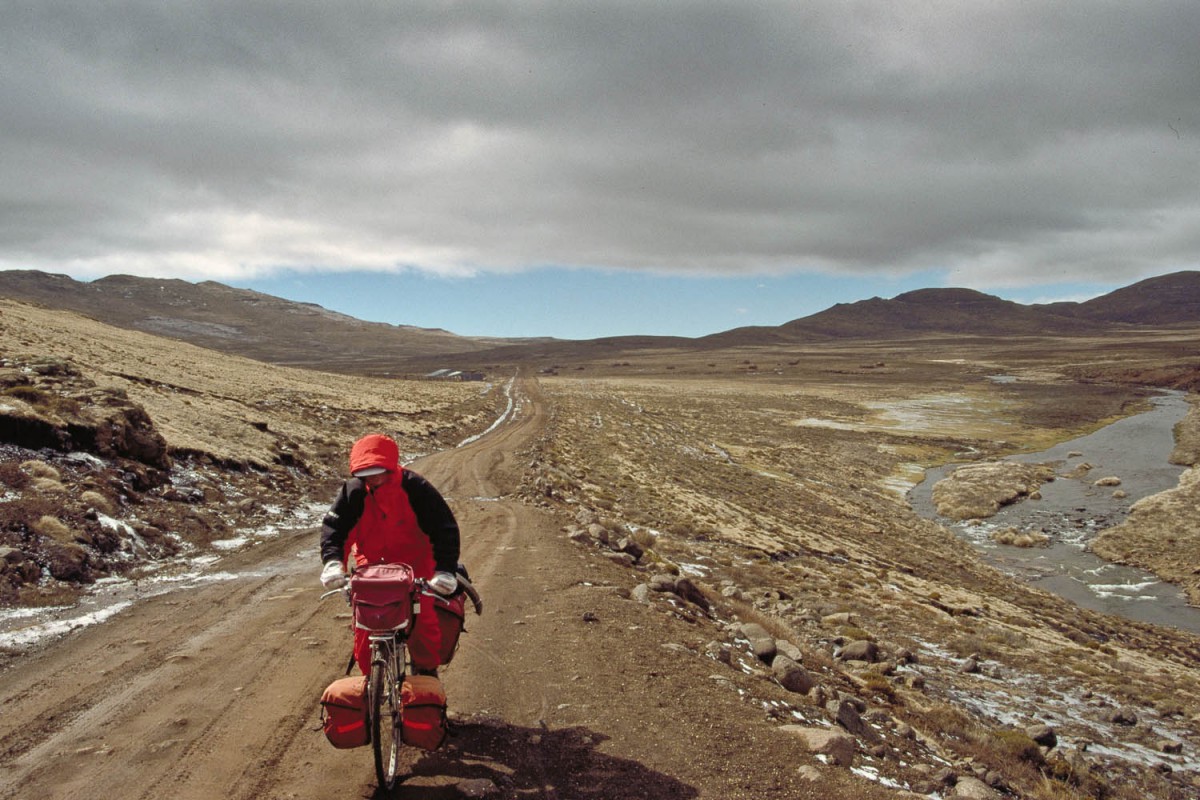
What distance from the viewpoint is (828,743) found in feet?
21.9

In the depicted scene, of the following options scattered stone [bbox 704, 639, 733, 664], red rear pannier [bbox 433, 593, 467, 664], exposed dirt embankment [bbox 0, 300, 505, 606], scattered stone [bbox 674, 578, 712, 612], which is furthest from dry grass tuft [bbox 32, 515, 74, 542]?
scattered stone [bbox 704, 639, 733, 664]

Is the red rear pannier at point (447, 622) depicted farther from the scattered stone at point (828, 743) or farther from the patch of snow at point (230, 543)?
the patch of snow at point (230, 543)

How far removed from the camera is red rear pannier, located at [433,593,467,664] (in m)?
5.68

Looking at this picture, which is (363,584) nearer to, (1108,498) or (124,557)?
(124,557)

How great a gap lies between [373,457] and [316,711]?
304 cm

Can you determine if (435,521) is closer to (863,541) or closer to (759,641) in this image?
(759,641)

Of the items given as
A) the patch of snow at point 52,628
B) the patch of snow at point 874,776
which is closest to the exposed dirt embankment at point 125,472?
the patch of snow at point 52,628

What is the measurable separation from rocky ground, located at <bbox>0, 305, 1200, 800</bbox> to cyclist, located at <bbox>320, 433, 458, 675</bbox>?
3.88 ft

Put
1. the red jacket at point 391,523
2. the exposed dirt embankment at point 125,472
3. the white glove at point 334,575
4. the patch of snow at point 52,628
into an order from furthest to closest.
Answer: the exposed dirt embankment at point 125,472, the patch of snow at point 52,628, the red jacket at point 391,523, the white glove at point 334,575

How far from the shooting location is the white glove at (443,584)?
18.0 feet

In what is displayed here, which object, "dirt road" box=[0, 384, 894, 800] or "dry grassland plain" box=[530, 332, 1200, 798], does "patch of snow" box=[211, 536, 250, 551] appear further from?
"dry grassland plain" box=[530, 332, 1200, 798]

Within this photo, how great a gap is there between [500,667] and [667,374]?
15508 centimetres

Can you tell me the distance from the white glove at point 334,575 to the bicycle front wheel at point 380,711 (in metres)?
0.73

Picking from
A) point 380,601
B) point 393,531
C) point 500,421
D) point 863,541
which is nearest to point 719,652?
point 393,531
